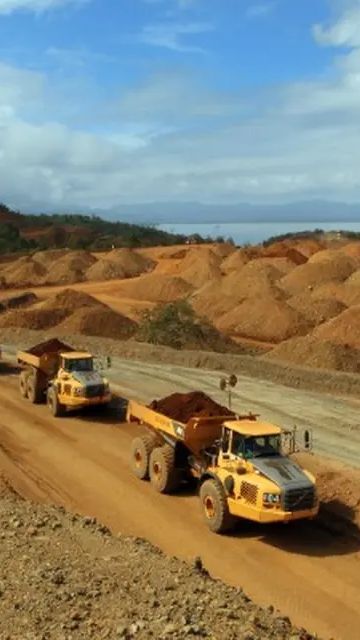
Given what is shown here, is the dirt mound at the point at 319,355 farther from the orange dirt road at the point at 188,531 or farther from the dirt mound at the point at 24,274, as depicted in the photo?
the dirt mound at the point at 24,274

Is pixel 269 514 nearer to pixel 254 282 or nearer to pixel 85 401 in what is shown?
pixel 85 401

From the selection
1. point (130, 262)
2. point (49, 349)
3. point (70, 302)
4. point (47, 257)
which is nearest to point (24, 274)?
point (130, 262)

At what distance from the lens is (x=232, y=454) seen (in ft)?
47.8

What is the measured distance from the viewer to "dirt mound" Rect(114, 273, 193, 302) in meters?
62.1

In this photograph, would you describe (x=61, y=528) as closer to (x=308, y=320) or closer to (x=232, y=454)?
(x=232, y=454)

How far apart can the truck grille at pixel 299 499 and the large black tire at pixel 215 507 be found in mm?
1220

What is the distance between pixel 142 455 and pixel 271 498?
4.36 meters

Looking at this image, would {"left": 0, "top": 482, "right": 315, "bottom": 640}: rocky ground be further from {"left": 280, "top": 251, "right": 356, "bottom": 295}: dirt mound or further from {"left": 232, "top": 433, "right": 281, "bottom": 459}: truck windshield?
{"left": 280, "top": 251, "right": 356, "bottom": 295}: dirt mound

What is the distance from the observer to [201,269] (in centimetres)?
7056

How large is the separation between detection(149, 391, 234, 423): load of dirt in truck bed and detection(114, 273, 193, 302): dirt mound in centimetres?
4361

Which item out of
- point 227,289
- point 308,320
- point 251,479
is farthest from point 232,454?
point 227,289

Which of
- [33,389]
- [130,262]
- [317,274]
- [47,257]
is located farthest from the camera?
[47,257]

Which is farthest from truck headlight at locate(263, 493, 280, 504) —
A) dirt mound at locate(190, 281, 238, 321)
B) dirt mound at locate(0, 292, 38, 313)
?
dirt mound at locate(0, 292, 38, 313)

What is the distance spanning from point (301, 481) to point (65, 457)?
7064 millimetres
